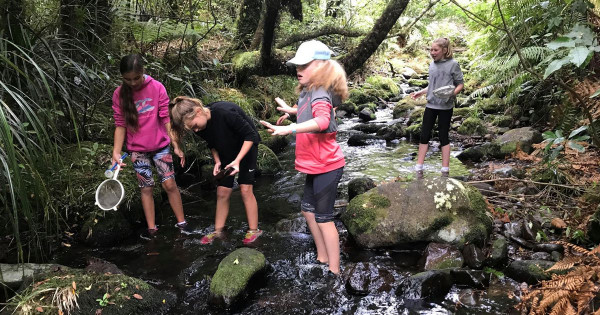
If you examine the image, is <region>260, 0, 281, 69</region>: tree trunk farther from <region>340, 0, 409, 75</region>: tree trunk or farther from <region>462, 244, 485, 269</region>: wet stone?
<region>462, 244, 485, 269</region>: wet stone

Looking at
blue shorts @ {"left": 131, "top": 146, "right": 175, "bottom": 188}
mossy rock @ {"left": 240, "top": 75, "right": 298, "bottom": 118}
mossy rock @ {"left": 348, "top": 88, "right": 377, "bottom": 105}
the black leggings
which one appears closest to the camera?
blue shorts @ {"left": 131, "top": 146, "right": 175, "bottom": 188}

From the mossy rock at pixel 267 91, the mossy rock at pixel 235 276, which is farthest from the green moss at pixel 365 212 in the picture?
the mossy rock at pixel 267 91

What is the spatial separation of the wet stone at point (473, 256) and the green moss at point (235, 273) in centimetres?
170

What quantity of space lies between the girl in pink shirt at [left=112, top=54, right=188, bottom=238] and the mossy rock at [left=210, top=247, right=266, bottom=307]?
1.25 m

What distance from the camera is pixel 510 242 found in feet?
12.0

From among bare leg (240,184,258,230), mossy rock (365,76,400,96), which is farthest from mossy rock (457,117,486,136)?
mossy rock (365,76,400,96)

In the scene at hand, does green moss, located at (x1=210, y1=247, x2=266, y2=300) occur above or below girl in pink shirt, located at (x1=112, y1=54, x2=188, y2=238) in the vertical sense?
below

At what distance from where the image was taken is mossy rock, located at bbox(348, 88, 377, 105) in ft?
44.3

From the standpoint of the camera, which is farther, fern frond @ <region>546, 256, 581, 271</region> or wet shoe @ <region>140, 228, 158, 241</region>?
wet shoe @ <region>140, 228, 158, 241</region>

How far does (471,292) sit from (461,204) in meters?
1.04

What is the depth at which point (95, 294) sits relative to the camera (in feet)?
8.77

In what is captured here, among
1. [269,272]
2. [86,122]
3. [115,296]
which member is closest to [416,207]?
[269,272]

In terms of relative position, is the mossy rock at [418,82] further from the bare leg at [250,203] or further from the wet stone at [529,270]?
the wet stone at [529,270]

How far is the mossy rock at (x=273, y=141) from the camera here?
744cm
